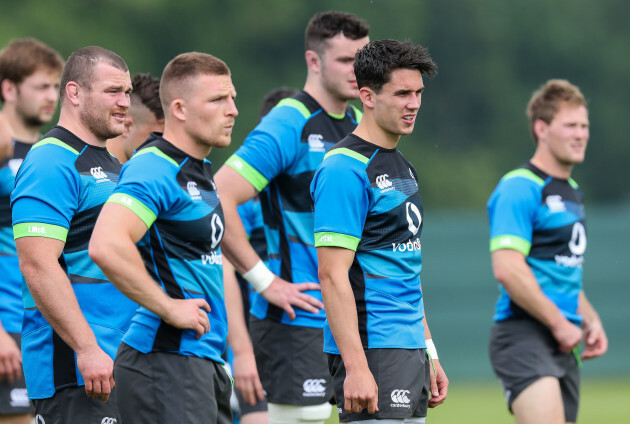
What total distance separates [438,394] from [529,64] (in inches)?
992

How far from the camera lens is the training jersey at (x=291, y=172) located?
6.63 m

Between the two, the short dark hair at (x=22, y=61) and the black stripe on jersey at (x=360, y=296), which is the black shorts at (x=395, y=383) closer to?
the black stripe on jersey at (x=360, y=296)

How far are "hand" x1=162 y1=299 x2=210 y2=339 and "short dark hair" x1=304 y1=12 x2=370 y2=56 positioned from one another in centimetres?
228

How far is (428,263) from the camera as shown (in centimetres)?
1608

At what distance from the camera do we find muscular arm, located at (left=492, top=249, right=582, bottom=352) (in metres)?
7.27

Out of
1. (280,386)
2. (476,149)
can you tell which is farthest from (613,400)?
(476,149)

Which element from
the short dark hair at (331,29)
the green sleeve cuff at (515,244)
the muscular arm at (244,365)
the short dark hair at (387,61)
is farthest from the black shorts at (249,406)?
the short dark hair at (387,61)

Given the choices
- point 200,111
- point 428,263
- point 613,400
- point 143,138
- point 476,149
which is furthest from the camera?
point 476,149

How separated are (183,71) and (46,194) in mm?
960

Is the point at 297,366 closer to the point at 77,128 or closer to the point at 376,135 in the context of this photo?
the point at 376,135

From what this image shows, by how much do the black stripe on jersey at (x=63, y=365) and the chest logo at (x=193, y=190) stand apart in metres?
0.91

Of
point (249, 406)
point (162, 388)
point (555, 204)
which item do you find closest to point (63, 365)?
point (162, 388)

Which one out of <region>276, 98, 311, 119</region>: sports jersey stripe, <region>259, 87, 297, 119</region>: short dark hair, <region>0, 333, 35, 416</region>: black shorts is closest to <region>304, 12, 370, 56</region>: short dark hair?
<region>276, 98, 311, 119</region>: sports jersey stripe

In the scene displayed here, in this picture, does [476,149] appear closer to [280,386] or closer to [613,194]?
[613,194]
